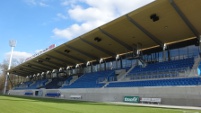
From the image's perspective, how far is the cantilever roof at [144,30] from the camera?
854 inches

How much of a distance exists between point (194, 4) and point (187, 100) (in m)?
8.79

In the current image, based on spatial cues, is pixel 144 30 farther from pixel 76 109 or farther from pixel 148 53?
pixel 76 109

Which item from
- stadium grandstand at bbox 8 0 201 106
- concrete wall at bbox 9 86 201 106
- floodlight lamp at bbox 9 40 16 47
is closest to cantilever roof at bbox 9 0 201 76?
stadium grandstand at bbox 8 0 201 106

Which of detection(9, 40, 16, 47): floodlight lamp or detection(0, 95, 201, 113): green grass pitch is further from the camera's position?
detection(9, 40, 16, 47): floodlight lamp

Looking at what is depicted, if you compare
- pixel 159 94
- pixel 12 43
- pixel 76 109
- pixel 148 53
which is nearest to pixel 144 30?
pixel 159 94

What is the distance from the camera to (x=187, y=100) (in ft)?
68.1

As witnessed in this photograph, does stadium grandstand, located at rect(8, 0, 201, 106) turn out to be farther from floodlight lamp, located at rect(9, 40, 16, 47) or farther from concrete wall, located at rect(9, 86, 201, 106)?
floodlight lamp, located at rect(9, 40, 16, 47)

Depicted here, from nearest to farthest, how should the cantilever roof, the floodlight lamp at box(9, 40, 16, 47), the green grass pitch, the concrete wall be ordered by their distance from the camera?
the green grass pitch, the concrete wall, the cantilever roof, the floodlight lamp at box(9, 40, 16, 47)

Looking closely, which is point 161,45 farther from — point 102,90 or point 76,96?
point 76,96

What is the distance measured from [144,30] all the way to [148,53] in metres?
8.39

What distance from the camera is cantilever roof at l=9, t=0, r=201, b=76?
21.7 m

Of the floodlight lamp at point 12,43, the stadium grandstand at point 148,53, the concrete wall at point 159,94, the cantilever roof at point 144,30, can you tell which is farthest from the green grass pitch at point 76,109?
the floodlight lamp at point 12,43

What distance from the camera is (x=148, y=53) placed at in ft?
115

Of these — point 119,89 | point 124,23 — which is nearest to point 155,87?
point 119,89
